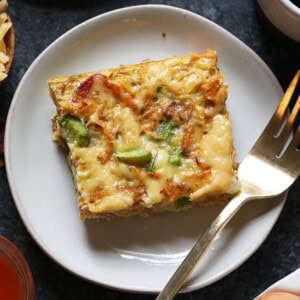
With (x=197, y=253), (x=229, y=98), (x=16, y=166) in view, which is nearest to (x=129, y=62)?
(x=229, y=98)

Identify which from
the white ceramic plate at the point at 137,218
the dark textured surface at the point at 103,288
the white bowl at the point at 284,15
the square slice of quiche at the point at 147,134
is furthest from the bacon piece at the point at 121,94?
the white bowl at the point at 284,15

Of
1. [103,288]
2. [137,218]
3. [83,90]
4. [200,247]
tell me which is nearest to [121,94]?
[83,90]

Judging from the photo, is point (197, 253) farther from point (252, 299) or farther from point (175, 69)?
point (175, 69)

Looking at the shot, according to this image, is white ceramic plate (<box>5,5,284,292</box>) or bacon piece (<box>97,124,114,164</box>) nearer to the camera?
bacon piece (<box>97,124,114,164</box>)

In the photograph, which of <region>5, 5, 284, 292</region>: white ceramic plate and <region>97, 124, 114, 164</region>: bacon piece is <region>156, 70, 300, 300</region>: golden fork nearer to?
<region>5, 5, 284, 292</region>: white ceramic plate

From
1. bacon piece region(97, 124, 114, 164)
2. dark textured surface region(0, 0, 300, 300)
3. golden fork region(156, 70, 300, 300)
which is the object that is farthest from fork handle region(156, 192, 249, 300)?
bacon piece region(97, 124, 114, 164)

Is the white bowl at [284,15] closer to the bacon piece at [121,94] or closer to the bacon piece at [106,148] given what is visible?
the bacon piece at [121,94]
